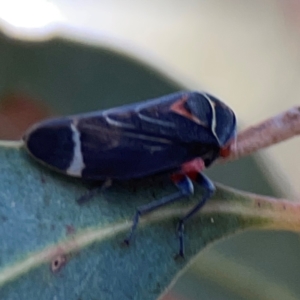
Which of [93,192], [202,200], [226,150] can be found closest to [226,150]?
[226,150]

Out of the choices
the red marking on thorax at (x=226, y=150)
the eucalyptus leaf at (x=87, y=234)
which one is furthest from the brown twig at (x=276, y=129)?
the eucalyptus leaf at (x=87, y=234)

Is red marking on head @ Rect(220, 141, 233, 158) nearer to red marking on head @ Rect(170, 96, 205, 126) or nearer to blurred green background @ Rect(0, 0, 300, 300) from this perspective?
red marking on head @ Rect(170, 96, 205, 126)

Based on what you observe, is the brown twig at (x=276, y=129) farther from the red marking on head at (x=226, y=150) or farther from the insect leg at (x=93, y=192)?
Answer: the insect leg at (x=93, y=192)

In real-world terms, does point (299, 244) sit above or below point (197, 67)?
above

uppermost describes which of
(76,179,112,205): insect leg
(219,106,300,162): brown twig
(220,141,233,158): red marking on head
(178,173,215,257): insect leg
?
(219,106,300,162): brown twig

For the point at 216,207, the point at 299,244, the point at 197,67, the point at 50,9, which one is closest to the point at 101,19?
the point at 50,9

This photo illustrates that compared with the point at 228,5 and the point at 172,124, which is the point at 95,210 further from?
the point at 228,5

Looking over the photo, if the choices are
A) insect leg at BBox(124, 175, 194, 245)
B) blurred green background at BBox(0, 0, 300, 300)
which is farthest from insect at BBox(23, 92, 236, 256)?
blurred green background at BBox(0, 0, 300, 300)
